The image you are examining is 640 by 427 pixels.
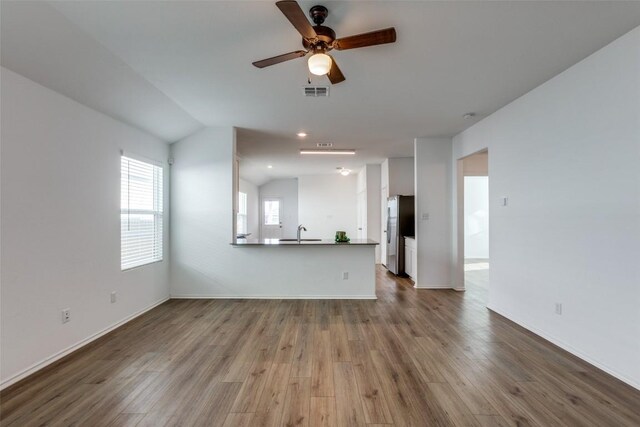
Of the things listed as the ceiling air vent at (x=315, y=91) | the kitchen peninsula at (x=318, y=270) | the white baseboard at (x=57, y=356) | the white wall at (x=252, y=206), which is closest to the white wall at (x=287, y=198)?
the white wall at (x=252, y=206)

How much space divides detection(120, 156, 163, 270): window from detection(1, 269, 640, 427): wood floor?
897 mm

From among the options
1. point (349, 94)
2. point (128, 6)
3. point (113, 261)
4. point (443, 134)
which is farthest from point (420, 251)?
point (128, 6)

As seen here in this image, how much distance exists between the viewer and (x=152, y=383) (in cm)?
223

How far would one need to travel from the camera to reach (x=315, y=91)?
3033mm

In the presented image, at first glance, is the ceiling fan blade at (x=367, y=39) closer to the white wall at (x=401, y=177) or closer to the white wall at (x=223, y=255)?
the white wall at (x=223, y=255)

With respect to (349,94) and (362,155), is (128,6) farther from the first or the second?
(362,155)

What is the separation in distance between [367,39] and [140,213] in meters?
3.55

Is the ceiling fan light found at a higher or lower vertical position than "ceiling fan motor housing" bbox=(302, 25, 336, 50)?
lower

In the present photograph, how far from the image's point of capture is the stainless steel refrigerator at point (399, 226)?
19.4 feet

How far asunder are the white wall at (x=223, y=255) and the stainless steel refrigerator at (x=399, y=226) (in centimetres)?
174

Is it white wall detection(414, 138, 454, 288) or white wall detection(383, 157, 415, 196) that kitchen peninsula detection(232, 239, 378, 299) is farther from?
white wall detection(383, 157, 415, 196)

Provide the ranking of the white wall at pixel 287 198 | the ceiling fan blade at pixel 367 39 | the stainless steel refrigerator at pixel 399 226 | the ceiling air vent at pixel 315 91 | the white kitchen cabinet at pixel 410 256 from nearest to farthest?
the ceiling fan blade at pixel 367 39 < the ceiling air vent at pixel 315 91 < the white kitchen cabinet at pixel 410 256 < the stainless steel refrigerator at pixel 399 226 < the white wall at pixel 287 198

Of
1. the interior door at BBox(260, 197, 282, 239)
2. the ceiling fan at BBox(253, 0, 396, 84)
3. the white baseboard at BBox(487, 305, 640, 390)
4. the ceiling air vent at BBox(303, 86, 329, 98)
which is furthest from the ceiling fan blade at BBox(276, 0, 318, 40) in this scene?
the interior door at BBox(260, 197, 282, 239)

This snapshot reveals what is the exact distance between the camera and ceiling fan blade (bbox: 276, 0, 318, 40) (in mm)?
1476
